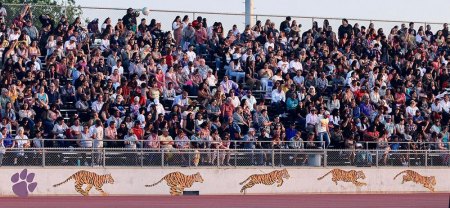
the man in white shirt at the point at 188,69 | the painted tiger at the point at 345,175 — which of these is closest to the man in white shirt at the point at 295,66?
the man in white shirt at the point at 188,69

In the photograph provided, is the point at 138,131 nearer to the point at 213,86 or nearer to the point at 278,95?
the point at 213,86

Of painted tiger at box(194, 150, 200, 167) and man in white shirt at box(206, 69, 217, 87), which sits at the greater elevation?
man in white shirt at box(206, 69, 217, 87)

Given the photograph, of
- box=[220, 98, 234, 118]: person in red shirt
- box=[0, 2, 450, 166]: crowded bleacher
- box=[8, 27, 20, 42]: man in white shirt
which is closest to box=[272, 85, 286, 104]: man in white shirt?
box=[0, 2, 450, 166]: crowded bleacher

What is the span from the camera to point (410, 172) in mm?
38812

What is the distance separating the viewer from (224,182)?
3600 centimetres

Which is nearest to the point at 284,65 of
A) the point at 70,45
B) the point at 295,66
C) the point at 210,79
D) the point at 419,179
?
the point at 295,66

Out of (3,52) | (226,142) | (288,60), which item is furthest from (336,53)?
(3,52)

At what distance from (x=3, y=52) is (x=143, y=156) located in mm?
5195

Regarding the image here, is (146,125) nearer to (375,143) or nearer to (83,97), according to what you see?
(83,97)

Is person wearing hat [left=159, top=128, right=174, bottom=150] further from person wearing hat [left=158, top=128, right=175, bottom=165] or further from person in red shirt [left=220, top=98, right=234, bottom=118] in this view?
person in red shirt [left=220, top=98, right=234, bottom=118]

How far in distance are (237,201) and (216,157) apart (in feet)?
14.5

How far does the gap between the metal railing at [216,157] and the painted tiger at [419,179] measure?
0.27m

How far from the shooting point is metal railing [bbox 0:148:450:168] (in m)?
33.8

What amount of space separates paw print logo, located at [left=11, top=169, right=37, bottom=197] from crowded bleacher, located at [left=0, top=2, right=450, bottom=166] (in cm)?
71
